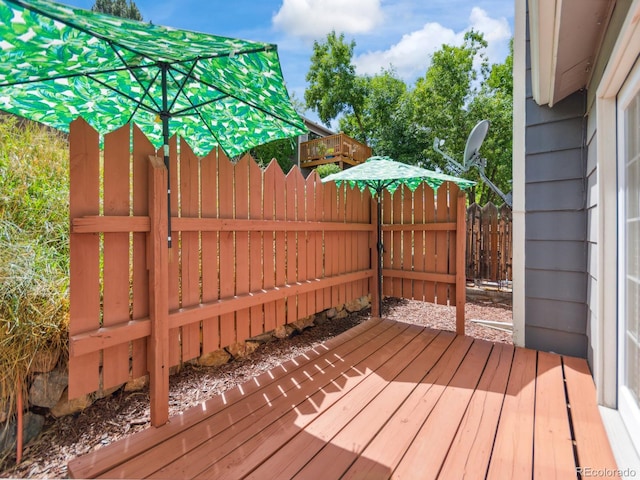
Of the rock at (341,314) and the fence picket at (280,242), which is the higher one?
the fence picket at (280,242)

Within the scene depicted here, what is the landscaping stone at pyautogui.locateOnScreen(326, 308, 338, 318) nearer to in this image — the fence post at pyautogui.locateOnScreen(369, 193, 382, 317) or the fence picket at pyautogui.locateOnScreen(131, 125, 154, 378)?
the fence post at pyautogui.locateOnScreen(369, 193, 382, 317)

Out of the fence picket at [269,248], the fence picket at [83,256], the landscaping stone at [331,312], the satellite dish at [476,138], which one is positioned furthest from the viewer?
the satellite dish at [476,138]

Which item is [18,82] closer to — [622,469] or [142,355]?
[142,355]

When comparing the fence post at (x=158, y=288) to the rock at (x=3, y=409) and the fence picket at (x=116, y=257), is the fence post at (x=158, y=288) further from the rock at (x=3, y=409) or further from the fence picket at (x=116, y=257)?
the rock at (x=3, y=409)

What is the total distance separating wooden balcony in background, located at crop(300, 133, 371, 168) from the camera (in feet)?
39.6

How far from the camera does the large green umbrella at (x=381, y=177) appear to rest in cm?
311

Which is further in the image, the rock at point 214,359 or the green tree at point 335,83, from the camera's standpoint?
the green tree at point 335,83

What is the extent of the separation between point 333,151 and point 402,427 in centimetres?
1155

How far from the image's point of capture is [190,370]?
248 centimetres

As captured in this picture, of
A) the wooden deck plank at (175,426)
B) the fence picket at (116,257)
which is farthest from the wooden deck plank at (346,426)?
the fence picket at (116,257)

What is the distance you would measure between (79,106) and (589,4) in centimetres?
313

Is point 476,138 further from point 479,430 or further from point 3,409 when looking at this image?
point 3,409

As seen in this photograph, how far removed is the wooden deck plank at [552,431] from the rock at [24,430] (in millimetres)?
2737

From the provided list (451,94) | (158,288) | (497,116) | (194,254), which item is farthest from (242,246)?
(451,94)
